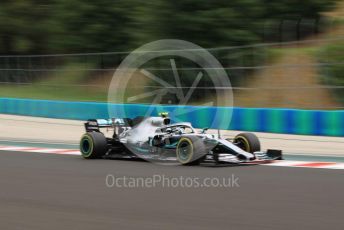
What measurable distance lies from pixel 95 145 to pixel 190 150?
195 cm

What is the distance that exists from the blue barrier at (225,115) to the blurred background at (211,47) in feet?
3.68

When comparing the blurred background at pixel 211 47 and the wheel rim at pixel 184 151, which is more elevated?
the blurred background at pixel 211 47

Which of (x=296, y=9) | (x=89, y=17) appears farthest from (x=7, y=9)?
(x=296, y=9)

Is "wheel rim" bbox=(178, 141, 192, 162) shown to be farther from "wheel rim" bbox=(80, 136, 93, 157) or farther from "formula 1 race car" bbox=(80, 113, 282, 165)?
"wheel rim" bbox=(80, 136, 93, 157)

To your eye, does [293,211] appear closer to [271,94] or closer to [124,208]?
[124,208]

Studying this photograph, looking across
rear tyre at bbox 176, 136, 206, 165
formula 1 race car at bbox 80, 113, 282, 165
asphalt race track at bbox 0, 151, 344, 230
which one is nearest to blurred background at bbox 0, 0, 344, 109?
formula 1 race car at bbox 80, 113, 282, 165

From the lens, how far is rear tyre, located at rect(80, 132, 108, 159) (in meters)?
10.3

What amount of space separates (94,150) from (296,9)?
488 inches

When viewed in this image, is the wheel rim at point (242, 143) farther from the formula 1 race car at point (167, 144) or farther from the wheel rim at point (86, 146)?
the wheel rim at point (86, 146)

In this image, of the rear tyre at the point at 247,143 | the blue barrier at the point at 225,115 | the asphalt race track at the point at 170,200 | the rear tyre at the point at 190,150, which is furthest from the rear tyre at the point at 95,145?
the blue barrier at the point at 225,115

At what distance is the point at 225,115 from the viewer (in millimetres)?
15844

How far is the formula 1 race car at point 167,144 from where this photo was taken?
9.17 m

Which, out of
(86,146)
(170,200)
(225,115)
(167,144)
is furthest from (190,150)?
(225,115)

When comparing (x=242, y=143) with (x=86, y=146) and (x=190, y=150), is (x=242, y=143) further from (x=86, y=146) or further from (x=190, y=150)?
(x=86, y=146)
